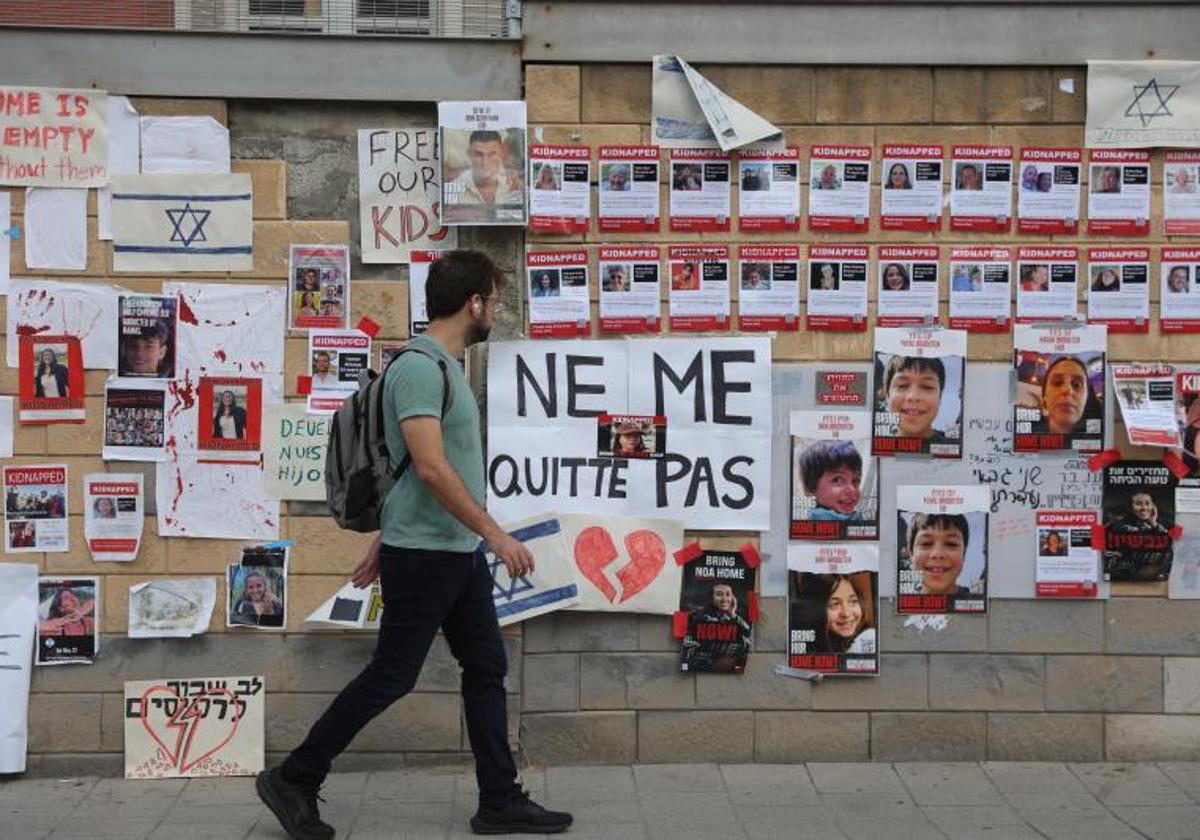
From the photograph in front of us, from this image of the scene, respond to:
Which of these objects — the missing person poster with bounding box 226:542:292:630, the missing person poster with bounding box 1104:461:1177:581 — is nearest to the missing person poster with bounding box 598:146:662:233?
the missing person poster with bounding box 226:542:292:630

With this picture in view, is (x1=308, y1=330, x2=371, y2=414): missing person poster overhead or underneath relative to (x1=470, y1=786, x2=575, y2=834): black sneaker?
overhead

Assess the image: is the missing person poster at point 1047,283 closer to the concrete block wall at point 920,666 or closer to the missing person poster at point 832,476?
the concrete block wall at point 920,666

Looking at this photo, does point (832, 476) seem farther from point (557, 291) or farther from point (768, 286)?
point (557, 291)

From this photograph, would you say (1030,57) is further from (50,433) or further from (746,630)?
(50,433)

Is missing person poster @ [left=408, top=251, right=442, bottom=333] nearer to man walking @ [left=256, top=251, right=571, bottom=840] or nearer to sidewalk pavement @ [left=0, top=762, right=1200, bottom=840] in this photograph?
man walking @ [left=256, top=251, right=571, bottom=840]

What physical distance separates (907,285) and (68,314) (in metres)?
3.26

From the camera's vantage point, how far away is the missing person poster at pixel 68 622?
5.64 meters

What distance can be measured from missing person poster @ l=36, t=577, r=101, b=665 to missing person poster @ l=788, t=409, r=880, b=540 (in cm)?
274

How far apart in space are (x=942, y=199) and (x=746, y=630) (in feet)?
6.10

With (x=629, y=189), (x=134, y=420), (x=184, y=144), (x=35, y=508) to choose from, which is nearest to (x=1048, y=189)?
(x=629, y=189)

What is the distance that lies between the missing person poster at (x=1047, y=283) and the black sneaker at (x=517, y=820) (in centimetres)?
264

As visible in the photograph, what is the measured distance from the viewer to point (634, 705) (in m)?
Result: 5.75

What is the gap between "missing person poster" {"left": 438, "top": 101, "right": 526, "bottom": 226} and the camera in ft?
18.4

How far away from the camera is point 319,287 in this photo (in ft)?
18.6
